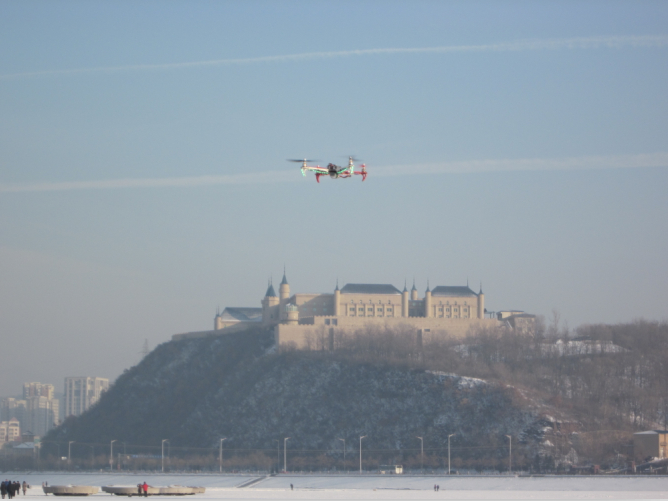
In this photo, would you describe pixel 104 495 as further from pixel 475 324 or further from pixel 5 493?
pixel 475 324

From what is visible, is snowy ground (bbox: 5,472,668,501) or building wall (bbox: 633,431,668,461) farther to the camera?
building wall (bbox: 633,431,668,461)

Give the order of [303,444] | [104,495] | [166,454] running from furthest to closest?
[166,454] → [303,444] → [104,495]

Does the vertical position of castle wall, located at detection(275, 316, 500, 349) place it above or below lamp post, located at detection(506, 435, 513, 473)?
above

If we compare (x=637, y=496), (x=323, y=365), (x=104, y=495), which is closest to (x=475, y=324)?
(x=323, y=365)

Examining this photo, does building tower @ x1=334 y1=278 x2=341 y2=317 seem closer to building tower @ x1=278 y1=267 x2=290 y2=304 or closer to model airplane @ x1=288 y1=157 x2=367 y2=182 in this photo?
building tower @ x1=278 y1=267 x2=290 y2=304

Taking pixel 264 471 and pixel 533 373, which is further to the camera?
pixel 533 373

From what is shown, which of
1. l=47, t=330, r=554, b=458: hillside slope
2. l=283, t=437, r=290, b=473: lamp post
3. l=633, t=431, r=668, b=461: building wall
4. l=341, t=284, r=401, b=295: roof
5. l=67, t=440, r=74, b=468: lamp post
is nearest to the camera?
l=633, t=431, r=668, b=461: building wall

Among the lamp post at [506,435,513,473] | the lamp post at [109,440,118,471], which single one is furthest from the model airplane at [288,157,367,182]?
the lamp post at [109,440,118,471]
